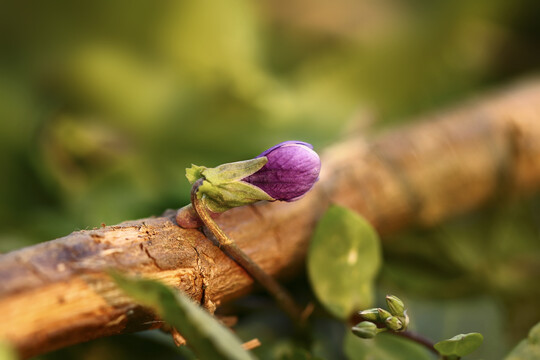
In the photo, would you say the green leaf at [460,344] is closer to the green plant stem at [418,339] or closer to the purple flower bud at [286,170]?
the green plant stem at [418,339]

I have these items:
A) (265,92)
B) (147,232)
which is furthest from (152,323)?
(265,92)

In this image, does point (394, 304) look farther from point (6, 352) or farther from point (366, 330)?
point (6, 352)

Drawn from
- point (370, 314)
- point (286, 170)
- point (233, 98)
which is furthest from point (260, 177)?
point (233, 98)

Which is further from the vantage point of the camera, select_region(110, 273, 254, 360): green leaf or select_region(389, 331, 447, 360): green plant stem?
select_region(389, 331, 447, 360): green plant stem

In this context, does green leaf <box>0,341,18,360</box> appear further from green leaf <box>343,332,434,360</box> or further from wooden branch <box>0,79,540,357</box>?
green leaf <box>343,332,434,360</box>

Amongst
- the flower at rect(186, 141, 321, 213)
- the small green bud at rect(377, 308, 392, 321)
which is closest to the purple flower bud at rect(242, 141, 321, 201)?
the flower at rect(186, 141, 321, 213)

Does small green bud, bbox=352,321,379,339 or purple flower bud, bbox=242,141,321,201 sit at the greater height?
purple flower bud, bbox=242,141,321,201
